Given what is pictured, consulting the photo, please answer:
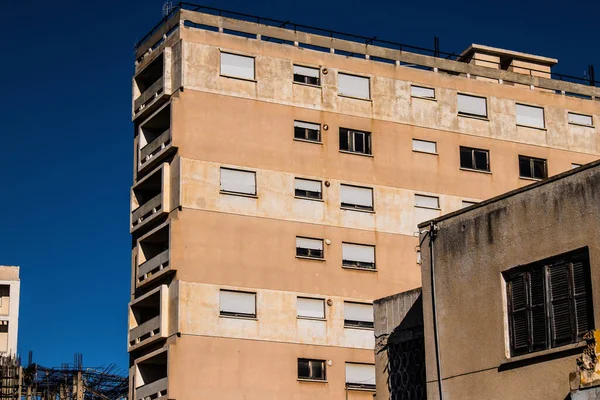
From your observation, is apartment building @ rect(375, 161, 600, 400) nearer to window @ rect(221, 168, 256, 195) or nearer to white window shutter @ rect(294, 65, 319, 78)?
window @ rect(221, 168, 256, 195)

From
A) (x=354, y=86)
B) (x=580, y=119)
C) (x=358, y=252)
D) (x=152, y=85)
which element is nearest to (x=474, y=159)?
(x=354, y=86)

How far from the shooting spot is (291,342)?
53.7m

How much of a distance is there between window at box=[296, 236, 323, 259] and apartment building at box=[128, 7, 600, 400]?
98mm

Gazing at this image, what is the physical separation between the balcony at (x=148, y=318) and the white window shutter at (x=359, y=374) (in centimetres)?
817

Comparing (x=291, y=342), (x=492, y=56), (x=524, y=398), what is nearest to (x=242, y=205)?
(x=291, y=342)

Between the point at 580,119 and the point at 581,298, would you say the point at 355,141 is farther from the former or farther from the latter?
the point at 581,298

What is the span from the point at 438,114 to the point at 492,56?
7.07 meters

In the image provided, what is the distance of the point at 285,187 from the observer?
5566 cm

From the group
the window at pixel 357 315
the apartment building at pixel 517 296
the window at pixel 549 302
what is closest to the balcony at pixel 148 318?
the window at pixel 357 315

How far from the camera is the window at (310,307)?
5438cm

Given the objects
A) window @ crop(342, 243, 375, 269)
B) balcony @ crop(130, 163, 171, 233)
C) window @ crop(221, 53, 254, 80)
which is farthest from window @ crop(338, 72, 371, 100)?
balcony @ crop(130, 163, 171, 233)

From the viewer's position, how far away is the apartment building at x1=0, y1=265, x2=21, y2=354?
340ft

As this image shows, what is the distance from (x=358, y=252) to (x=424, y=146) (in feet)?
21.6

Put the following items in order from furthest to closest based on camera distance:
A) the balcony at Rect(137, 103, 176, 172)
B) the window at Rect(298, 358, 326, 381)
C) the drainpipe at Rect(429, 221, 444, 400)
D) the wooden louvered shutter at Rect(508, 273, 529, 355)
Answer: the balcony at Rect(137, 103, 176, 172) → the window at Rect(298, 358, 326, 381) → the drainpipe at Rect(429, 221, 444, 400) → the wooden louvered shutter at Rect(508, 273, 529, 355)
